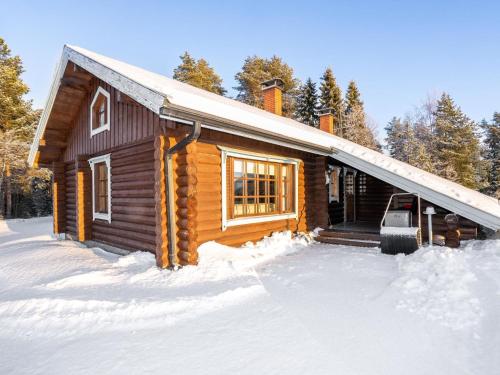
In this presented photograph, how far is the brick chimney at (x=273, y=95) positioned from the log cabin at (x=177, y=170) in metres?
4.86

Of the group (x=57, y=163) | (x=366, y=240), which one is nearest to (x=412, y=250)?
(x=366, y=240)

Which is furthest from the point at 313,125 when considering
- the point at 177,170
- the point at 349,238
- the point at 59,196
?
the point at 177,170

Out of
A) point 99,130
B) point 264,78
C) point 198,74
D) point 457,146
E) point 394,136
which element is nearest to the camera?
point 99,130

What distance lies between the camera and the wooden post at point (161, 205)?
551 cm

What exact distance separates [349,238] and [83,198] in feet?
26.1

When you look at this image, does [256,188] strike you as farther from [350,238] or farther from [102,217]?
[102,217]

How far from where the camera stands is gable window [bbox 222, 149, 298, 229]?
6754 mm

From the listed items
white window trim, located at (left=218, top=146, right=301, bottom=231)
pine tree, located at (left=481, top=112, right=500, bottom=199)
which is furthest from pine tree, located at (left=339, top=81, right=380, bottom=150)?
white window trim, located at (left=218, top=146, right=301, bottom=231)

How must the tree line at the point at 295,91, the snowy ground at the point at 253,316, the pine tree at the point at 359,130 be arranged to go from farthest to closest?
1. the tree line at the point at 295,91
2. the pine tree at the point at 359,130
3. the snowy ground at the point at 253,316

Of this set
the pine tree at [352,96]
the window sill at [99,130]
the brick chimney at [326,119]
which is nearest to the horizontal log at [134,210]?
the window sill at [99,130]

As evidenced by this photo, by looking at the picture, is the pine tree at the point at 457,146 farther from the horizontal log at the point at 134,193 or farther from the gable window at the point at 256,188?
the horizontal log at the point at 134,193

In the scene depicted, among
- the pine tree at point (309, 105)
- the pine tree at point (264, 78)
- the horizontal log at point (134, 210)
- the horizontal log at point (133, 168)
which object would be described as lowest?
the horizontal log at point (134, 210)

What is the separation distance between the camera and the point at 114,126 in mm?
7285

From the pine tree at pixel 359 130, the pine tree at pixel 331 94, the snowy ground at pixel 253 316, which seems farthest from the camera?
the pine tree at pixel 331 94
